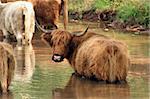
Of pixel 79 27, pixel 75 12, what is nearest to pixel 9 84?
pixel 79 27

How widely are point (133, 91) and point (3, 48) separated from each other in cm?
223

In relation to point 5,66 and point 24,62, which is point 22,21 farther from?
point 5,66

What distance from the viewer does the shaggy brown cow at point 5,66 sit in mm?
9523

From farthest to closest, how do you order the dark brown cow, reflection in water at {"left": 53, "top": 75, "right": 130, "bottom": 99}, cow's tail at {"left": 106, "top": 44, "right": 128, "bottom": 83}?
the dark brown cow, cow's tail at {"left": 106, "top": 44, "right": 128, "bottom": 83}, reflection in water at {"left": 53, "top": 75, "right": 130, "bottom": 99}

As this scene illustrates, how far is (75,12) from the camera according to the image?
90.4 ft

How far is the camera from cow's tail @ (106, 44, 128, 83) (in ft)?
35.3

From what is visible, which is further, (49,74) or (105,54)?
(49,74)

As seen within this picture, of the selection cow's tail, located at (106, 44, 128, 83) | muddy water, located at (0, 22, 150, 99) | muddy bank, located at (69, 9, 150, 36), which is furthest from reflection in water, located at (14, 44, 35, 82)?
muddy bank, located at (69, 9, 150, 36)

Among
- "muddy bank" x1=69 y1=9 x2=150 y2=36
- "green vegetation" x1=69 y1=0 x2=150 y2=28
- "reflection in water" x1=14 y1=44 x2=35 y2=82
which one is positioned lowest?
"muddy bank" x1=69 y1=9 x2=150 y2=36

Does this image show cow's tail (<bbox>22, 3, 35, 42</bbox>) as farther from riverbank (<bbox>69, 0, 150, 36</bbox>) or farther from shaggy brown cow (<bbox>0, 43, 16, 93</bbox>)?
shaggy brown cow (<bbox>0, 43, 16, 93</bbox>)

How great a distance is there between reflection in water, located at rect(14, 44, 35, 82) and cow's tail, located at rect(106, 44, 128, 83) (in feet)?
4.83

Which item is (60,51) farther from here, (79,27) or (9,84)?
(79,27)

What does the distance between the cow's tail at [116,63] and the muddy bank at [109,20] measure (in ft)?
27.9

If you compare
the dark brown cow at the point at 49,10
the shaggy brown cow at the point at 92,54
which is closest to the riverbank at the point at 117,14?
the dark brown cow at the point at 49,10
